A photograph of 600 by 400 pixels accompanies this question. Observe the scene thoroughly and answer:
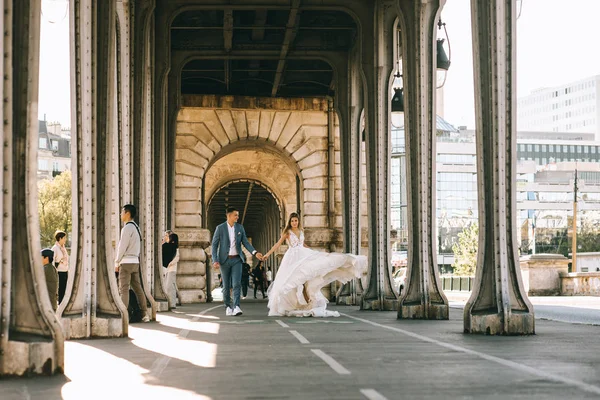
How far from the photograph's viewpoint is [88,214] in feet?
43.2

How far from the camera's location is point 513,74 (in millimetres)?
13469

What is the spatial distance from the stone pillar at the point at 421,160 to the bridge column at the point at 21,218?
32.6ft

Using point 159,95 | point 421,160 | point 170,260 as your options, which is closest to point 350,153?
point 159,95

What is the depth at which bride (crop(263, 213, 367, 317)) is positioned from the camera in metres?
19.6

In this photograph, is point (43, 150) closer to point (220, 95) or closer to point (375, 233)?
point (220, 95)

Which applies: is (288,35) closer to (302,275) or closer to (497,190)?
(302,275)

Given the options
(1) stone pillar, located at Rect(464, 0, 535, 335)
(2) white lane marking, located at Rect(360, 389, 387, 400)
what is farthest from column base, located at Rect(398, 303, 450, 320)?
(2) white lane marking, located at Rect(360, 389, 387, 400)

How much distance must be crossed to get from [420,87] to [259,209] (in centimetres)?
5145

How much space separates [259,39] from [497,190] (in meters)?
17.0

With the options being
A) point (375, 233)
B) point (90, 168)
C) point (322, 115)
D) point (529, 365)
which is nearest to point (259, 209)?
point (322, 115)

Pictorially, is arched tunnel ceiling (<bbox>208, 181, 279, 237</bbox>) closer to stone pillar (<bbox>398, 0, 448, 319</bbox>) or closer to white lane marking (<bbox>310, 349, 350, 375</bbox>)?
stone pillar (<bbox>398, 0, 448, 319</bbox>)

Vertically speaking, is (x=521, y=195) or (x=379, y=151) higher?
(x=521, y=195)

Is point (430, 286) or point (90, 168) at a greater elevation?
point (90, 168)

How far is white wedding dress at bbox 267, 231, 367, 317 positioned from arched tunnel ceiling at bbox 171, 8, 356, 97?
7.41 metres
